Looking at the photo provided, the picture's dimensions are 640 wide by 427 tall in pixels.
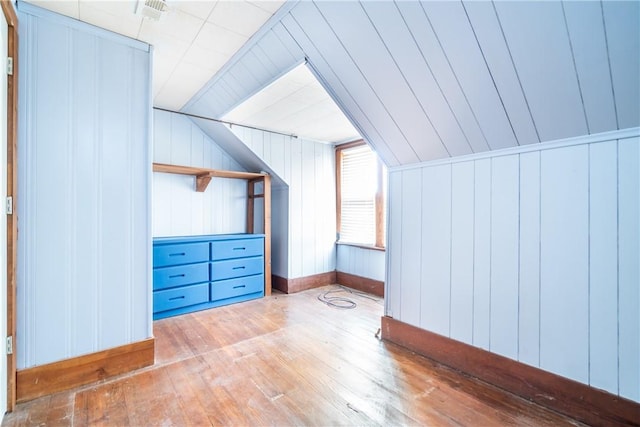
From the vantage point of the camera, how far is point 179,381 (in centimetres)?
189

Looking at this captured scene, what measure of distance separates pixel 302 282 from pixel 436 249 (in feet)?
7.60

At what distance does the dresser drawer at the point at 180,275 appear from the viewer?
2995 millimetres

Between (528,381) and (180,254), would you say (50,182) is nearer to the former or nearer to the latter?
(180,254)

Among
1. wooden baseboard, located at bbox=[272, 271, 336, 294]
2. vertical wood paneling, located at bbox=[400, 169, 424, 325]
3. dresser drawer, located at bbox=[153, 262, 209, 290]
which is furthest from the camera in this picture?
wooden baseboard, located at bbox=[272, 271, 336, 294]

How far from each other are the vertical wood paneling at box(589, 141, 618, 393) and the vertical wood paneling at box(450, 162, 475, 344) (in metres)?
0.62

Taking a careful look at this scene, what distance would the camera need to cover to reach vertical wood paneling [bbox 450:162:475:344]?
203 centimetres

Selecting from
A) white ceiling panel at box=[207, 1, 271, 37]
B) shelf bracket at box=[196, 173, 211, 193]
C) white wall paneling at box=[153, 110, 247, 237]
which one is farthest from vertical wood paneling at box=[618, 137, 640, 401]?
white wall paneling at box=[153, 110, 247, 237]

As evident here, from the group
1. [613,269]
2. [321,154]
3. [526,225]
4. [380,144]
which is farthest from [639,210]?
[321,154]

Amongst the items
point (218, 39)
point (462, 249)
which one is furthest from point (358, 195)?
point (218, 39)

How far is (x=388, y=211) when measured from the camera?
2.57 metres

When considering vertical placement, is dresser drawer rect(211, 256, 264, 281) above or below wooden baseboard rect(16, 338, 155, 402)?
above

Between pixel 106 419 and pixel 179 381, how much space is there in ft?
1.36

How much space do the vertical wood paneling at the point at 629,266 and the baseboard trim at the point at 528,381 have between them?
108mm

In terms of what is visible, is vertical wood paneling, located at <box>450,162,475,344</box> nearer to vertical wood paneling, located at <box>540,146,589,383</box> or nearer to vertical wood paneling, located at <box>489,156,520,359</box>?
vertical wood paneling, located at <box>489,156,520,359</box>
